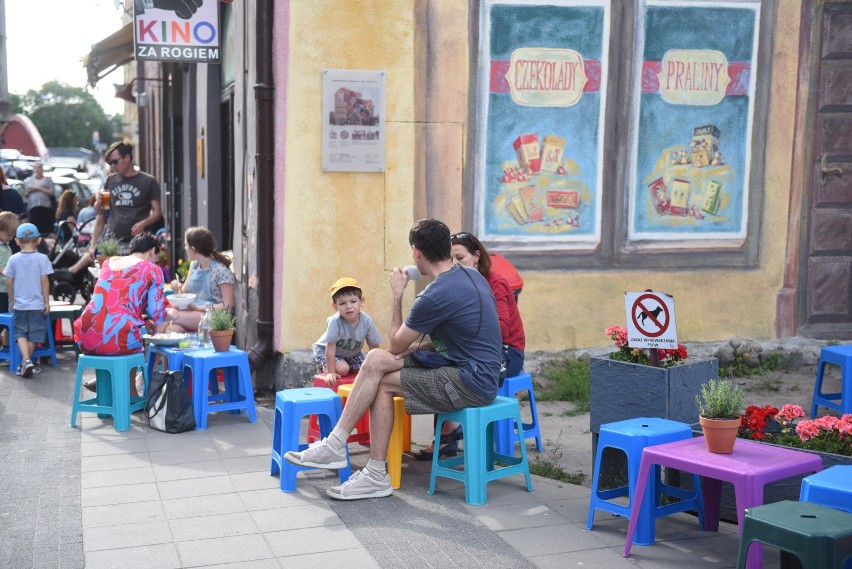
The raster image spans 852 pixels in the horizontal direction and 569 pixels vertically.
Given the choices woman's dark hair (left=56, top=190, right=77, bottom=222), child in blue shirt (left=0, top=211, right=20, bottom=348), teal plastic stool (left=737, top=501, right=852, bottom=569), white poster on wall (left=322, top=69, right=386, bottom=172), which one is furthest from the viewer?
woman's dark hair (left=56, top=190, right=77, bottom=222)

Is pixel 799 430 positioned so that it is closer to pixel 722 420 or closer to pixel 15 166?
pixel 722 420

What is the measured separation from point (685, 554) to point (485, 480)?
1.22 m

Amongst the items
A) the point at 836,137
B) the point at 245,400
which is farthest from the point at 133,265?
the point at 836,137

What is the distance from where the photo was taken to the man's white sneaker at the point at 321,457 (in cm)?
580

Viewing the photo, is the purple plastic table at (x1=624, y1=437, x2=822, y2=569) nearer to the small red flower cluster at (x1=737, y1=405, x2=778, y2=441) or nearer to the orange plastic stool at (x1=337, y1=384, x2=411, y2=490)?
the small red flower cluster at (x1=737, y1=405, x2=778, y2=441)

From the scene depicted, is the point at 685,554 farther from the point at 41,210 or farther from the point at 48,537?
the point at 41,210

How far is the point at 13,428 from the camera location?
746 centimetres

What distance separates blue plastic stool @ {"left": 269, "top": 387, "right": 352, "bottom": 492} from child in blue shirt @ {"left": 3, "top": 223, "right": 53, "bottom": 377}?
405cm

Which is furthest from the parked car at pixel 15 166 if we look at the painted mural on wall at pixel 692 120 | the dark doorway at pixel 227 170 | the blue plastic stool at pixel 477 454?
the blue plastic stool at pixel 477 454

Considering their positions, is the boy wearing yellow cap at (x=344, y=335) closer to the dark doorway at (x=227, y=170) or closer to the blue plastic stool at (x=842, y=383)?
the blue plastic stool at (x=842, y=383)

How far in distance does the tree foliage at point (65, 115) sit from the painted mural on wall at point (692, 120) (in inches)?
3221

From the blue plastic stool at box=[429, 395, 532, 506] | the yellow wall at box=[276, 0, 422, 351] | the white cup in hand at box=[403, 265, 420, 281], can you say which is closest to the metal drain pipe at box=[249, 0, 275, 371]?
the yellow wall at box=[276, 0, 422, 351]

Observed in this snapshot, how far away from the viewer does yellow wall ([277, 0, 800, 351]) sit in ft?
26.9

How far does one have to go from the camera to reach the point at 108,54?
1424 centimetres
